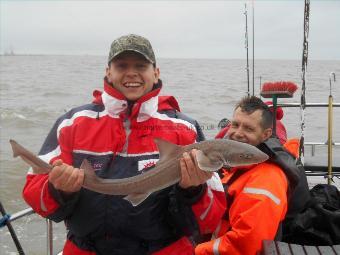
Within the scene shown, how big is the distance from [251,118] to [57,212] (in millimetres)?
2105

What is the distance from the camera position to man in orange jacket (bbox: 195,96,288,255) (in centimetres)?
332

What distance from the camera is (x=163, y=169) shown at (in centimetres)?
261

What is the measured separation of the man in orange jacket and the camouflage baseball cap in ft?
4.28

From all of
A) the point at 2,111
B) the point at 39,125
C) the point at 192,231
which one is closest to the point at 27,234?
the point at 192,231

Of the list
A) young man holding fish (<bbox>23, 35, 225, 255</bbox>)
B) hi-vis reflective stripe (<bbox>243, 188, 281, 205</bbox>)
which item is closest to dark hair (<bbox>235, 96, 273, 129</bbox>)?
hi-vis reflective stripe (<bbox>243, 188, 281, 205</bbox>)


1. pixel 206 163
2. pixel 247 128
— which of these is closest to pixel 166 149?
pixel 206 163

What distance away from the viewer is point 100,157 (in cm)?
271

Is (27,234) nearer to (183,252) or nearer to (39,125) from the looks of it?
(183,252)

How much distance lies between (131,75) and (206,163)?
75 centimetres

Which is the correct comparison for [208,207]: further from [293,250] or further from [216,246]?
[216,246]

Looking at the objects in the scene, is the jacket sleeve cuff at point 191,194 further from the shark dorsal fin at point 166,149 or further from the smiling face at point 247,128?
the smiling face at point 247,128

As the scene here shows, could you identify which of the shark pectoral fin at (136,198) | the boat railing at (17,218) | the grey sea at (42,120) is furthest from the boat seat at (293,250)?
the grey sea at (42,120)

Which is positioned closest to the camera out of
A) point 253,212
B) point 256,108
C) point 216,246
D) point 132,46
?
point 132,46

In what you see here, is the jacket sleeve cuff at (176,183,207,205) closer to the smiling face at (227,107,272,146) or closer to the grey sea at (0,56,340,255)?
the smiling face at (227,107,272,146)
